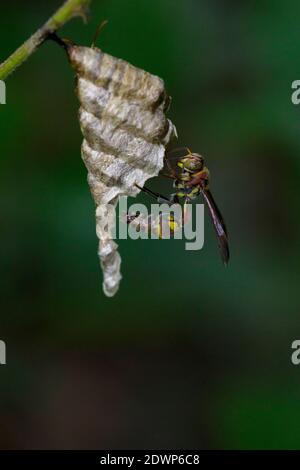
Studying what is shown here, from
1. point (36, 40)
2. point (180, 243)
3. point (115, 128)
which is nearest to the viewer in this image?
point (36, 40)

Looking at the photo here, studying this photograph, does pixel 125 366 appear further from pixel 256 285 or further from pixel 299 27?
pixel 299 27

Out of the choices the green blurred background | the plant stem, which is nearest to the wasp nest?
the plant stem

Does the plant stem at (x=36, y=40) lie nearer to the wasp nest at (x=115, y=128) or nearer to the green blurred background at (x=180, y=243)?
the wasp nest at (x=115, y=128)

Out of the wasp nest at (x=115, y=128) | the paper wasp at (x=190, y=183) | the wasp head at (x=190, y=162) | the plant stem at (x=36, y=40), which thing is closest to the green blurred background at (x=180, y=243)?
the paper wasp at (x=190, y=183)

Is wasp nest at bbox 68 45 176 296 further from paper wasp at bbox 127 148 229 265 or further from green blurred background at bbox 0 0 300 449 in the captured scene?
green blurred background at bbox 0 0 300 449

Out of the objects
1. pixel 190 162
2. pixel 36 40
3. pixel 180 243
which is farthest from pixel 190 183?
pixel 180 243

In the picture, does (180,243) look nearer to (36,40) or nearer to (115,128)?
(115,128)
